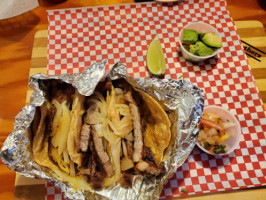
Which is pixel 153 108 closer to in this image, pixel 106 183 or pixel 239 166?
→ pixel 106 183

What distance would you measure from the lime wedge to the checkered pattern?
0.13 m

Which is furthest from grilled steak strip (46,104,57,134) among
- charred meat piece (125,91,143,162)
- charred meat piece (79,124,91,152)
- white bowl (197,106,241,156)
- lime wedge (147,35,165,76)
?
white bowl (197,106,241,156)

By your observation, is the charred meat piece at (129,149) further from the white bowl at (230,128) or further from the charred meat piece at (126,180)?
the white bowl at (230,128)

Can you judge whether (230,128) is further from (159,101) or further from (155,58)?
(155,58)

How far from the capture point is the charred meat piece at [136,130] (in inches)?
69.3

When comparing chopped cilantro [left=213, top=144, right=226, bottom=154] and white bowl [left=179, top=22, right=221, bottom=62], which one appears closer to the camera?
chopped cilantro [left=213, top=144, right=226, bottom=154]

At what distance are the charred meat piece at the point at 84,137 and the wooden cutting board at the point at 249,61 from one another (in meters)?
0.64

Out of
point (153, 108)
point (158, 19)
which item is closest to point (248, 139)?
point (153, 108)

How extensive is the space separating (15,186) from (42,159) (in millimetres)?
582

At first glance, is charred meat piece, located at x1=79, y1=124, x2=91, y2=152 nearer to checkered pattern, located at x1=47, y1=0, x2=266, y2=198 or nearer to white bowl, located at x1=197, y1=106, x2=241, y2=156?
checkered pattern, located at x1=47, y1=0, x2=266, y2=198

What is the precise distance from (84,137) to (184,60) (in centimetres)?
132

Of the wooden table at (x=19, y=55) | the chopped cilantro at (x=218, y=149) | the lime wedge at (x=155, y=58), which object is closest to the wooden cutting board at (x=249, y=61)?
the wooden table at (x=19, y=55)

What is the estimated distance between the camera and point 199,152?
83.7 inches

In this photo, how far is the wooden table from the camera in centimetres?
213
